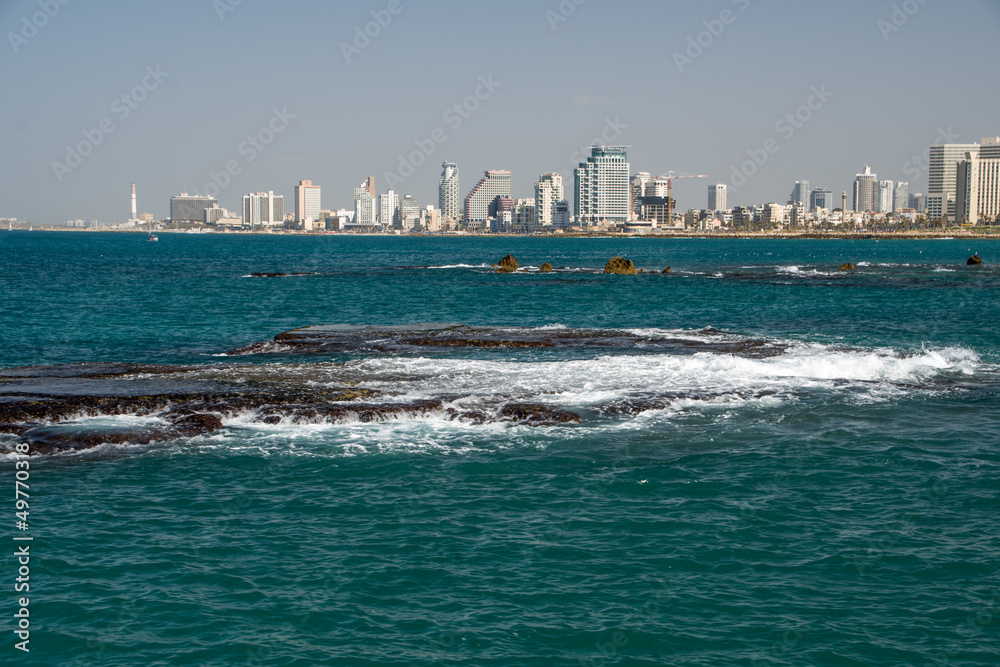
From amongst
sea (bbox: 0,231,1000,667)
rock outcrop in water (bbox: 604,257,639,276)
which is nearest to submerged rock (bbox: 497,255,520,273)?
rock outcrop in water (bbox: 604,257,639,276)

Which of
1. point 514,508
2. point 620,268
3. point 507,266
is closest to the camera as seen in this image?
point 514,508

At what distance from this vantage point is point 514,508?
56.2ft

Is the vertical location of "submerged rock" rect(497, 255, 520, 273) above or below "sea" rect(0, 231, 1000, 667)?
above

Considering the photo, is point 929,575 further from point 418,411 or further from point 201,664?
point 418,411

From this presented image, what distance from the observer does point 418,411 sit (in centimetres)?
2450

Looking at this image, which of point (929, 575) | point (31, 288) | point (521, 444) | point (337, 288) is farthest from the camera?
point (337, 288)

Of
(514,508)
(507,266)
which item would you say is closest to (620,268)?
(507,266)

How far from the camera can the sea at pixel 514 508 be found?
12.3m

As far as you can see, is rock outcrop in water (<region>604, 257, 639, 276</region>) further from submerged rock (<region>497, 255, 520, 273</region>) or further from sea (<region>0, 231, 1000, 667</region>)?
sea (<region>0, 231, 1000, 667</region>)

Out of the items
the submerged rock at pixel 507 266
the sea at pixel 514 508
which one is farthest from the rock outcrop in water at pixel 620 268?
the sea at pixel 514 508

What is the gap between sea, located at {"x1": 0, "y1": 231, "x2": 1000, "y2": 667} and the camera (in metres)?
12.3

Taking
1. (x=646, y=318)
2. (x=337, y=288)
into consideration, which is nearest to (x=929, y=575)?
(x=646, y=318)

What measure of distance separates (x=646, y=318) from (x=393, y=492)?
1528 inches

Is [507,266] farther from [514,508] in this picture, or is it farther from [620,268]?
[514,508]
